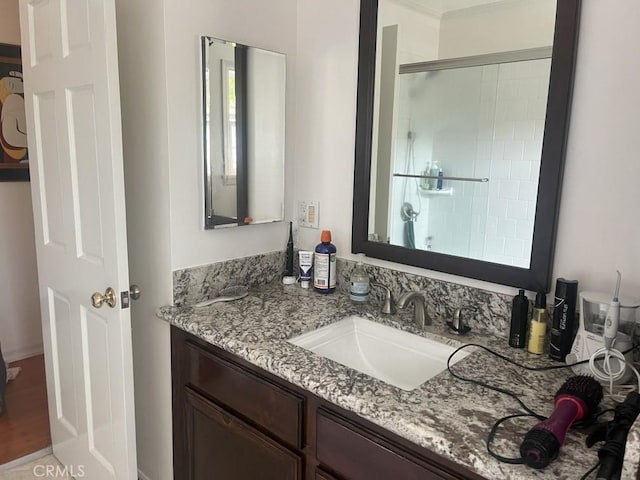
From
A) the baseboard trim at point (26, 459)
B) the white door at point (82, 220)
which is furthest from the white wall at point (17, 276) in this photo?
the white door at point (82, 220)

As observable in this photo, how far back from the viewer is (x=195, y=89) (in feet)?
5.05

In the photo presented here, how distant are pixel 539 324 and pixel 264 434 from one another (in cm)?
78

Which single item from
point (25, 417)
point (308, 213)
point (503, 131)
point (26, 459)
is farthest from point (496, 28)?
point (25, 417)

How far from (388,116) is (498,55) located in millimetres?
391

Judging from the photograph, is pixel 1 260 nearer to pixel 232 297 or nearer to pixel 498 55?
pixel 232 297

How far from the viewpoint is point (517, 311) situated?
1290 mm

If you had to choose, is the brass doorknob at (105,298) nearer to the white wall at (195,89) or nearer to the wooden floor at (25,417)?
the white wall at (195,89)

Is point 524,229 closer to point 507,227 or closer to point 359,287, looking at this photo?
point 507,227

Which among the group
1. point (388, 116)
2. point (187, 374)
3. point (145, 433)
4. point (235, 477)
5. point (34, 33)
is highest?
point (34, 33)

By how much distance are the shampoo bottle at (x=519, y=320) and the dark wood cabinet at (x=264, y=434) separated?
511 mm

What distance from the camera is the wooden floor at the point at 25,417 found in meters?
2.19

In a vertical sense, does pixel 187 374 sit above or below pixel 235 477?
above

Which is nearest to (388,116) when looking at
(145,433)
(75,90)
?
(75,90)

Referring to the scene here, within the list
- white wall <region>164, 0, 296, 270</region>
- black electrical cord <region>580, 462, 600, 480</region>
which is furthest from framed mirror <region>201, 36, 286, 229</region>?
black electrical cord <region>580, 462, 600, 480</region>
